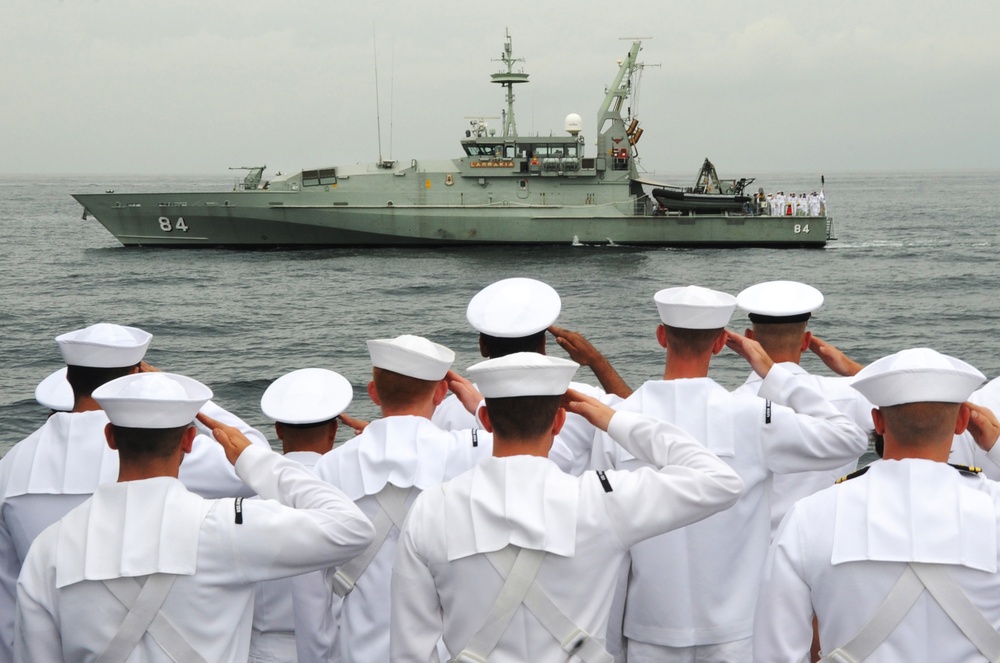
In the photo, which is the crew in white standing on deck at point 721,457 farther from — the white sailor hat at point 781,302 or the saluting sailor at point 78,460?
the saluting sailor at point 78,460

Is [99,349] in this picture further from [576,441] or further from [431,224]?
[431,224]

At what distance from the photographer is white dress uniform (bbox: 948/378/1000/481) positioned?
122 inches

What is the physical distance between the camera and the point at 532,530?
2287 mm

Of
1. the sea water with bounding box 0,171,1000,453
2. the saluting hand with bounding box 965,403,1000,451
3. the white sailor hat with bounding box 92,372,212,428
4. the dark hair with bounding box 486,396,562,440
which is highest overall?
the white sailor hat with bounding box 92,372,212,428

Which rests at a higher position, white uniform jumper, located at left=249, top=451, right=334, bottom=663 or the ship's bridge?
the ship's bridge

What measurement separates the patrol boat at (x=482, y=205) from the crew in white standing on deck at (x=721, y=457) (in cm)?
2917

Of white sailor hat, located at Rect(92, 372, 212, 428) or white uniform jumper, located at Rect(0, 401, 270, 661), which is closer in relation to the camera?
white sailor hat, located at Rect(92, 372, 212, 428)

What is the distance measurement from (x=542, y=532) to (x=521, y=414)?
0.26m

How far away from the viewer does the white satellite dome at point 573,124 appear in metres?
32.2

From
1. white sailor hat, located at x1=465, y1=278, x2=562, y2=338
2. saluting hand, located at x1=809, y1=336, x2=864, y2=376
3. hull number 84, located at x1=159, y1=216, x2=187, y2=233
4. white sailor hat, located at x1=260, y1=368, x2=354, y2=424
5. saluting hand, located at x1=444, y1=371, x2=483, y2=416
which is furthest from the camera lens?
hull number 84, located at x1=159, y1=216, x2=187, y2=233

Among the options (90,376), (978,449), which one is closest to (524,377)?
(90,376)

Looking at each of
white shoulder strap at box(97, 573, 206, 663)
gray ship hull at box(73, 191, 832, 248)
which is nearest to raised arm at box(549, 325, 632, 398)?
white shoulder strap at box(97, 573, 206, 663)

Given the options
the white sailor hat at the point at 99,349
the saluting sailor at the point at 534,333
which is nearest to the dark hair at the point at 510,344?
the saluting sailor at the point at 534,333

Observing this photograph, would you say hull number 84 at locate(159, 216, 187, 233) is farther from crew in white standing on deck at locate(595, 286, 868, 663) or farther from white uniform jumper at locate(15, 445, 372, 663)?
white uniform jumper at locate(15, 445, 372, 663)
